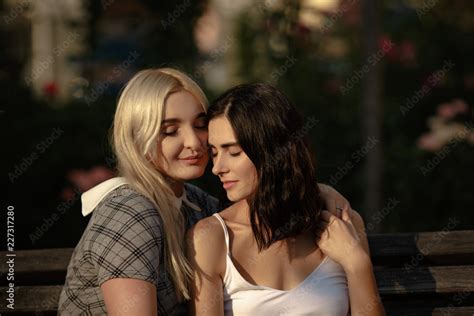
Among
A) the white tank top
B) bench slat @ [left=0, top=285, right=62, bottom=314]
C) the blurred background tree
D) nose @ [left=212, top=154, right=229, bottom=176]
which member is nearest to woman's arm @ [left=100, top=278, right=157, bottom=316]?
the white tank top

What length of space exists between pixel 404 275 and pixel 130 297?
1175 millimetres

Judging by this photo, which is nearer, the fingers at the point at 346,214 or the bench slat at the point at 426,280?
the fingers at the point at 346,214

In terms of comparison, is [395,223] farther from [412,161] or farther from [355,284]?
[355,284]

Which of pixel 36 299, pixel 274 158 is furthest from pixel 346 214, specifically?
pixel 36 299

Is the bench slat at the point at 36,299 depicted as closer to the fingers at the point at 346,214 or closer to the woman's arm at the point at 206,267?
the woman's arm at the point at 206,267

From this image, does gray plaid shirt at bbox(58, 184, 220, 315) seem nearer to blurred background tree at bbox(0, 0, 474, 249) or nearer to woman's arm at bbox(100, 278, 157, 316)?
woman's arm at bbox(100, 278, 157, 316)

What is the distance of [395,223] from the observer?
6062 millimetres

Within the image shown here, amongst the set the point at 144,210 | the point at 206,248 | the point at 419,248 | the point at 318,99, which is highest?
the point at 318,99

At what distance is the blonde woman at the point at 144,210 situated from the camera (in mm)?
2867

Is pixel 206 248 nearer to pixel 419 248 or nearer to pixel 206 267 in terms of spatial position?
pixel 206 267

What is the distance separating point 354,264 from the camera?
3104 mm

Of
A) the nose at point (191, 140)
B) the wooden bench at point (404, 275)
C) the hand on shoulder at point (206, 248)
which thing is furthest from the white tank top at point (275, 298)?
the wooden bench at point (404, 275)

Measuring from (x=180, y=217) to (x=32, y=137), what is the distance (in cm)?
347

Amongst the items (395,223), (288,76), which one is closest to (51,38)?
(288,76)
